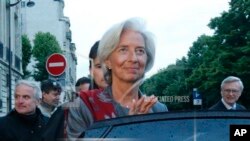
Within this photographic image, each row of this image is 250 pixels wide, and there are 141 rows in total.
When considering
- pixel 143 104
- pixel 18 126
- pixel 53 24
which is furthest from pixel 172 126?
pixel 18 126

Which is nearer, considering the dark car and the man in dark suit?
the dark car

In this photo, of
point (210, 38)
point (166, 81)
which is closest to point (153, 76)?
point (166, 81)

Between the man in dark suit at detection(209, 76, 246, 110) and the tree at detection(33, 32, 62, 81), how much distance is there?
0.86 metres

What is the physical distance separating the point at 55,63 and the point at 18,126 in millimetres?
932

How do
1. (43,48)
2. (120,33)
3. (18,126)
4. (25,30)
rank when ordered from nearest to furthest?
(120,33), (43,48), (25,30), (18,126)

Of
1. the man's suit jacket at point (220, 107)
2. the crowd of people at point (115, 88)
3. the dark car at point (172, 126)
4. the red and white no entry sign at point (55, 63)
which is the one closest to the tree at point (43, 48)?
the red and white no entry sign at point (55, 63)

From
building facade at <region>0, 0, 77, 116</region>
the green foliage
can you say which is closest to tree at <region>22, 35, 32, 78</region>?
building facade at <region>0, 0, 77, 116</region>

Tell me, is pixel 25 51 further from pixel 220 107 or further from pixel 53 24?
pixel 220 107

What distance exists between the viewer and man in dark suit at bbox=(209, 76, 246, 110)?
385 centimetres

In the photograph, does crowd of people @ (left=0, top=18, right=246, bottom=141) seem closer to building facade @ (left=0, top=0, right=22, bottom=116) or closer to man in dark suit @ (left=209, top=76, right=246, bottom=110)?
man in dark suit @ (left=209, top=76, right=246, bottom=110)

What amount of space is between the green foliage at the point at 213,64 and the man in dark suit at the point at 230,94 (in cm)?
3

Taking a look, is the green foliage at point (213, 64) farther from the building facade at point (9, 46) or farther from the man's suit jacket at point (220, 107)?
the building facade at point (9, 46)

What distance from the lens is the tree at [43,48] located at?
397cm

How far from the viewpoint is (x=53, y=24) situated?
400cm
